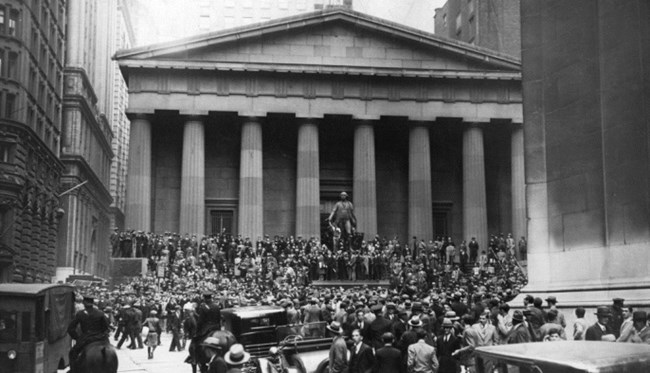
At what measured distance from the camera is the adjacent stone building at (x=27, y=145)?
4503cm

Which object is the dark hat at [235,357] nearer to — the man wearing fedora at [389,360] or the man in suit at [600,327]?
the man wearing fedora at [389,360]

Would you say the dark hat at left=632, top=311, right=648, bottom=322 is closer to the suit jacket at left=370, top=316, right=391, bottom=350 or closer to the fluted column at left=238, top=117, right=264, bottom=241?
the suit jacket at left=370, top=316, right=391, bottom=350

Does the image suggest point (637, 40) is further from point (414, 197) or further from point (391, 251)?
point (414, 197)

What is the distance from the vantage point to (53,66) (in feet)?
201

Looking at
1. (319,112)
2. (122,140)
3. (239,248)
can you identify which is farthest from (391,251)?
(122,140)

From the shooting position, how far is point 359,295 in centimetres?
2639

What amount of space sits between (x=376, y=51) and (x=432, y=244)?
14.9 meters

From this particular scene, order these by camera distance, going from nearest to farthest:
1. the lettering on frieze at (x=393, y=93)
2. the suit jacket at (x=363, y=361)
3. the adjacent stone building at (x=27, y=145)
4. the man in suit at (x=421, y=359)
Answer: the suit jacket at (x=363, y=361) → the man in suit at (x=421, y=359) → the adjacent stone building at (x=27, y=145) → the lettering on frieze at (x=393, y=93)

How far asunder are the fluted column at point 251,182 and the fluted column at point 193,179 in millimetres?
2499

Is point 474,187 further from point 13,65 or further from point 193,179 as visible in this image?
point 13,65

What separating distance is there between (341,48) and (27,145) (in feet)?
69.0

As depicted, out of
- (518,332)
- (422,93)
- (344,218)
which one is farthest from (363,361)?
(422,93)

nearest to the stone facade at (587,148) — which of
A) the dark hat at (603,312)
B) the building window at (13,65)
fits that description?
the dark hat at (603,312)

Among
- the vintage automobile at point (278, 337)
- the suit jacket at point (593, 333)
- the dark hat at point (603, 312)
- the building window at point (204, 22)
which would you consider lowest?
the vintage automobile at point (278, 337)
